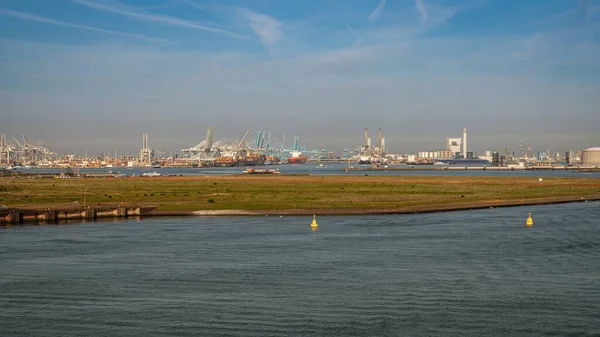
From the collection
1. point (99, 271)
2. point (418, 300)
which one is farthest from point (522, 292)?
point (99, 271)

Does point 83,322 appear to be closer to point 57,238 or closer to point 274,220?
point 57,238

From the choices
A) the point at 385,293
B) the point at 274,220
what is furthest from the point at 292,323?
the point at 274,220

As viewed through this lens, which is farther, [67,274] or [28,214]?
[28,214]

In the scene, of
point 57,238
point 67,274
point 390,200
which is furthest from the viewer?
point 390,200

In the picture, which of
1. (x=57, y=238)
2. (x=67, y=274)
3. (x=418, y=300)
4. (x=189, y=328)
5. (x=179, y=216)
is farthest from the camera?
(x=179, y=216)

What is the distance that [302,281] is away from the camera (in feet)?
89.0

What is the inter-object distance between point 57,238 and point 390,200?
34.8 meters

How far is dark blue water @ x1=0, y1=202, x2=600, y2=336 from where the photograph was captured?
21.0 m

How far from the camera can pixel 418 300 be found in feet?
78.3

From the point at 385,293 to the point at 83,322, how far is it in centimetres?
1068

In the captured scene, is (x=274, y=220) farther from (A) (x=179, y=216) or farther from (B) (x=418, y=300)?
(B) (x=418, y=300)

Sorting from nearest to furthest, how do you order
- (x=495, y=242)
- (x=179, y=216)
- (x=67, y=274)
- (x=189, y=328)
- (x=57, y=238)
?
(x=189, y=328) < (x=67, y=274) < (x=495, y=242) < (x=57, y=238) < (x=179, y=216)

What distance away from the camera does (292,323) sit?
2109 cm

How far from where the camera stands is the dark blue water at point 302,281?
68.9ft
